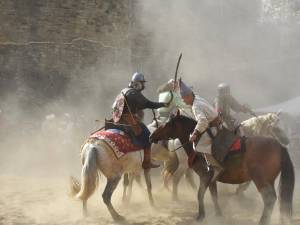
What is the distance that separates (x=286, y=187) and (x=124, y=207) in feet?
9.97

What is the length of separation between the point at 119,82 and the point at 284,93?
26.9 ft

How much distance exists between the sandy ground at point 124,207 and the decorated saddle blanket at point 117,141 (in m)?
1.11

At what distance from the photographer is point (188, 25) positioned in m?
19.9

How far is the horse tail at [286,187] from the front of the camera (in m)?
6.23

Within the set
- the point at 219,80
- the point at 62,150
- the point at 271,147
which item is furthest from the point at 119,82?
the point at 271,147

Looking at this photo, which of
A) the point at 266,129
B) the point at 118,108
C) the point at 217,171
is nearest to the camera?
the point at 217,171

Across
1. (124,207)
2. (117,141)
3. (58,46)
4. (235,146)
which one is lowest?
(124,207)

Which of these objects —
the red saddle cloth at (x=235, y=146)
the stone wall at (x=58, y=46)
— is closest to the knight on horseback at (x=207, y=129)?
the red saddle cloth at (x=235, y=146)

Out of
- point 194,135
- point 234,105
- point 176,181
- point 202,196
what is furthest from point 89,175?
point 234,105

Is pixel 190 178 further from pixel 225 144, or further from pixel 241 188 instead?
pixel 225 144

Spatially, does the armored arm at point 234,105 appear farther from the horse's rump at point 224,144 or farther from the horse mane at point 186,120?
the horse's rump at point 224,144

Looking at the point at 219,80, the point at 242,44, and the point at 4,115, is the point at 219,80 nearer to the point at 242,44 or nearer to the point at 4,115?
the point at 242,44

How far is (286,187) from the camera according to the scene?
6.27m

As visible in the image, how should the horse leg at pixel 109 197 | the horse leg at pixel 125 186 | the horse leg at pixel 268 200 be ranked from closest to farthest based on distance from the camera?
the horse leg at pixel 268 200 < the horse leg at pixel 109 197 < the horse leg at pixel 125 186
